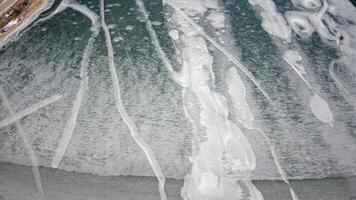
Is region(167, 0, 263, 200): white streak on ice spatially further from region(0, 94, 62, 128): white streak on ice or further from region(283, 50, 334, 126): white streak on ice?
region(0, 94, 62, 128): white streak on ice

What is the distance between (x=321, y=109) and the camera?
321cm

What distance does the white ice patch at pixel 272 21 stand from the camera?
13.1 ft

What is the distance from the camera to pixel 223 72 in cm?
350

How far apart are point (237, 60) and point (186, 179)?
1495 mm

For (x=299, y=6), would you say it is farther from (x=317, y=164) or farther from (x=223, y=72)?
(x=317, y=164)

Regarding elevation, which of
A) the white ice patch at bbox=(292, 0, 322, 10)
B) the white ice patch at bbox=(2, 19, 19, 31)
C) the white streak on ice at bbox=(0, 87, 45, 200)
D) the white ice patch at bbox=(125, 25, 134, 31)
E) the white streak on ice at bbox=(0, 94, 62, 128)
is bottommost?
the white streak on ice at bbox=(0, 87, 45, 200)

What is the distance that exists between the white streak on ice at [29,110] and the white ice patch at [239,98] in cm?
158

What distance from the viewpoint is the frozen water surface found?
8.95ft

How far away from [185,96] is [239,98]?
0.49 meters

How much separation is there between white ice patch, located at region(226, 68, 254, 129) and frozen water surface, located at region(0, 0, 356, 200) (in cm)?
1

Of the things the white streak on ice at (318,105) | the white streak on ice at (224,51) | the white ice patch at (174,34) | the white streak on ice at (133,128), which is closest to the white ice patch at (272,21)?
the white streak on ice at (318,105)

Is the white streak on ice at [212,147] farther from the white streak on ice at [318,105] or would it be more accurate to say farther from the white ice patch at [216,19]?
the white streak on ice at [318,105]

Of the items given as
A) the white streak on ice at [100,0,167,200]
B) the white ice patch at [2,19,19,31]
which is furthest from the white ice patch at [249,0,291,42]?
the white ice patch at [2,19,19,31]

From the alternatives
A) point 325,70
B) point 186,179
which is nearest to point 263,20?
point 325,70
